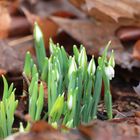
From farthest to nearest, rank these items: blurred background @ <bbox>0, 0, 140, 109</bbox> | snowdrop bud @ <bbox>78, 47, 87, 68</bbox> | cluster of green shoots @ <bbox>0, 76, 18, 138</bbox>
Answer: blurred background @ <bbox>0, 0, 140, 109</bbox> → snowdrop bud @ <bbox>78, 47, 87, 68</bbox> → cluster of green shoots @ <bbox>0, 76, 18, 138</bbox>

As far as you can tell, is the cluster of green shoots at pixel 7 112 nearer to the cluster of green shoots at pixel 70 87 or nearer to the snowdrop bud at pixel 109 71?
the cluster of green shoots at pixel 70 87

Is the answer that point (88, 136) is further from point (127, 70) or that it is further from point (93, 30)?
point (93, 30)

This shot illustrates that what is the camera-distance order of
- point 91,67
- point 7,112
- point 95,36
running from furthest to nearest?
point 95,36 → point 91,67 → point 7,112

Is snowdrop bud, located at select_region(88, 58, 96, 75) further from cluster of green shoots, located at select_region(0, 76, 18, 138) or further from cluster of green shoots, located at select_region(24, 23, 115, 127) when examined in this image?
cluster of green shoots, located at select_region(0, 76, 18, 138)

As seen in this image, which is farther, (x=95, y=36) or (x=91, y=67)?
(x=95, y=36)

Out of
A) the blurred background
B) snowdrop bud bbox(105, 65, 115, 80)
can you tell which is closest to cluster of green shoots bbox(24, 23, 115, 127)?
snowdrop bud bbox(105, 65, 115, 80)

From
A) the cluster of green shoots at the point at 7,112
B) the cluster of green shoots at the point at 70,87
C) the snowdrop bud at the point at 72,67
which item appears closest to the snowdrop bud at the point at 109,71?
the cluster of green shoots at the point at 70,87

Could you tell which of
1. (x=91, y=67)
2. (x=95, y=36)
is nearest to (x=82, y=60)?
(x=91, y=67)

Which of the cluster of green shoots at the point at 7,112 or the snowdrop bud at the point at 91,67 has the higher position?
the snowdrop bud at the point at 91,67

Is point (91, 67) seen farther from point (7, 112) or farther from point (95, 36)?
point (95, 36)

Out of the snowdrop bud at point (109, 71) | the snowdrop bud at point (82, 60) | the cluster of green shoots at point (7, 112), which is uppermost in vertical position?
the snowdrop bud at point (82, 60)
